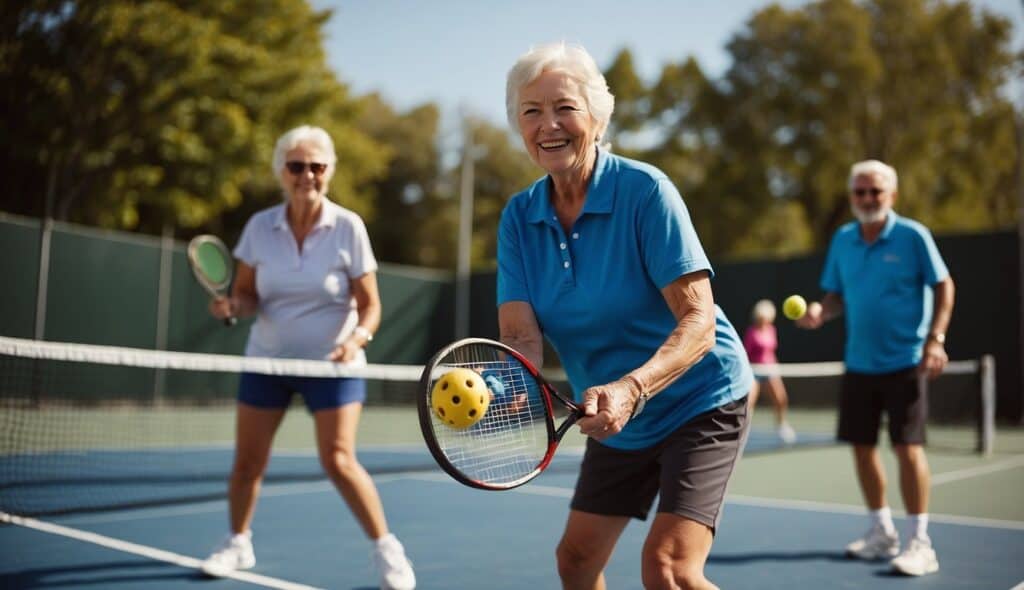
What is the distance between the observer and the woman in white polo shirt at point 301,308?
396 cm

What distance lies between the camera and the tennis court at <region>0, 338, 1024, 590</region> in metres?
4.14

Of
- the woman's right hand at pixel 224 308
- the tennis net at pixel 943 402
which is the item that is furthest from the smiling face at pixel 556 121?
the tennis net at pixel 943 402

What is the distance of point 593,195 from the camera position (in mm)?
2357

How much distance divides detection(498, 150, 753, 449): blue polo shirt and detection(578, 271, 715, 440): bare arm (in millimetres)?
49

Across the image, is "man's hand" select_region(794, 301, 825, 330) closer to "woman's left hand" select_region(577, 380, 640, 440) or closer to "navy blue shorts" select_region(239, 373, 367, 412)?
"navy blue shorts" select_region(239, 373, 367, 412)

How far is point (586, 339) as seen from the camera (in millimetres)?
2396

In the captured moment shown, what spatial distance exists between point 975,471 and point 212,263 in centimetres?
683

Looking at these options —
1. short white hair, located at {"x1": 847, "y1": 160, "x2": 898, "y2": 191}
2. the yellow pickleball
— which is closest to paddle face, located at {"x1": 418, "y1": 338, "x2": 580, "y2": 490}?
the yellow pickleball

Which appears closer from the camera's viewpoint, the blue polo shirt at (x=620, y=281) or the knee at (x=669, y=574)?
the knee at (x=669, y=574)

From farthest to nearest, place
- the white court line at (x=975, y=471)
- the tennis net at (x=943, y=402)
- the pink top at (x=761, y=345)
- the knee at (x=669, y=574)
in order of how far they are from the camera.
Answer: the pink top at (x=761, y=345) → the tennis net at (x=943, y=402) → the white court line at (x=975, y=471) → the knee at (x=669, y=574)

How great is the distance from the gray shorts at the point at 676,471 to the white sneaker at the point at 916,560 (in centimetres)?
230

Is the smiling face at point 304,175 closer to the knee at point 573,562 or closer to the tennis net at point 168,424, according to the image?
the tennis net at point 168,424

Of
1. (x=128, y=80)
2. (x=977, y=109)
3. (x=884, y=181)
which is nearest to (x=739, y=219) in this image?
(x=977, y=109)

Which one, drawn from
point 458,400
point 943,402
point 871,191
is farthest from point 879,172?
point 943,402
